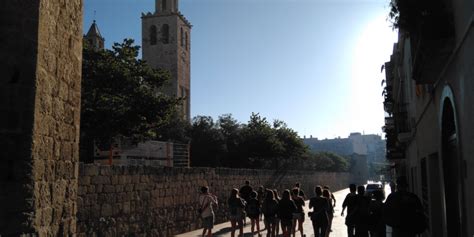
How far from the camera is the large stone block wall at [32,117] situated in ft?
17.4

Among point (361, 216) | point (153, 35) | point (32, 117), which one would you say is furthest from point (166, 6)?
point (32, 117)

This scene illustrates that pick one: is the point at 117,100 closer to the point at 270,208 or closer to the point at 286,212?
the point at 270,208

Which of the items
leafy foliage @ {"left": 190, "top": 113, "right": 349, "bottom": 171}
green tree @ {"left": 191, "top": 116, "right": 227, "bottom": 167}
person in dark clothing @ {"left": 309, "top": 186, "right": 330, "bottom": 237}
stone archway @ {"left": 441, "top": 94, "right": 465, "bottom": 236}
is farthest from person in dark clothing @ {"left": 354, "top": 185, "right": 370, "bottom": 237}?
green tree @ {"left": 191, "top": 116, "right": 227, "bottom": 167}

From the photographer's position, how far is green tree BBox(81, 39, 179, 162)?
77.9ft

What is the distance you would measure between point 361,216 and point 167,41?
238 ft

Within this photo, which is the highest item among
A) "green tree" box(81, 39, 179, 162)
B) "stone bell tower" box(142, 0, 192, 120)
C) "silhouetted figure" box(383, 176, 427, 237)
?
"stone bell tower" box(142, 0, 192, 120)

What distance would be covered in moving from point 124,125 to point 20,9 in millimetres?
19185

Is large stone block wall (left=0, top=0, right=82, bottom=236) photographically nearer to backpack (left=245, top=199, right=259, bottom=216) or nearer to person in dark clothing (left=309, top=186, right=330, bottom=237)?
person in dark clothing (left=309, top=186, right=330, bottom=237)

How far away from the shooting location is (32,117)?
5.46 meters

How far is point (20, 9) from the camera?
5.49 meters

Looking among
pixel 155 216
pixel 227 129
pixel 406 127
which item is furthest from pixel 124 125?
pixel 227 129

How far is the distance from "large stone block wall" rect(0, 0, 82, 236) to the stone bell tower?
71.9m

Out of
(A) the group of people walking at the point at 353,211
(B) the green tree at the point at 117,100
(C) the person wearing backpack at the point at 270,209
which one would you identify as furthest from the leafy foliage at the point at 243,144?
(C) the person wearing backpack at the point at 270,209

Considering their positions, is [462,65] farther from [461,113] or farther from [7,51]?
[7,51]
